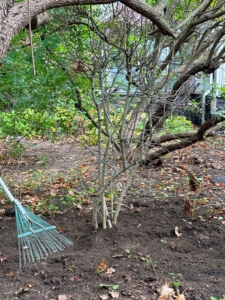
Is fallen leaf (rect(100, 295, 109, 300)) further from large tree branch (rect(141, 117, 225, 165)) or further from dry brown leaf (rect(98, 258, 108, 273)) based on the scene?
large tree branch (rect(141, 117, 225, 165))

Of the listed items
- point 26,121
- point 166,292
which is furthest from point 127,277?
point 26,121

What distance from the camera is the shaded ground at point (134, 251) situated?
9.41 ft

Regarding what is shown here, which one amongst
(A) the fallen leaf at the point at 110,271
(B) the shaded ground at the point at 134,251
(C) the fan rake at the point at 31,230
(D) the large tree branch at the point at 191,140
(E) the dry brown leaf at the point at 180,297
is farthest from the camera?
(D) the large tree branch at the point at 191,140

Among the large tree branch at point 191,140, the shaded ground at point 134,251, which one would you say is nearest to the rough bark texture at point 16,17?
the shaded ground at point 134,251

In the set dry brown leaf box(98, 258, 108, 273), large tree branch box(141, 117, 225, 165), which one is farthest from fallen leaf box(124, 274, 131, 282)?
large tree branch box(141, 117, 225, 165)

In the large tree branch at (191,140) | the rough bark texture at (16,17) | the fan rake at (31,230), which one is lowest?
the fan rake at (31,230)

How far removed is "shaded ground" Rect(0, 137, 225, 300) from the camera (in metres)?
2.87

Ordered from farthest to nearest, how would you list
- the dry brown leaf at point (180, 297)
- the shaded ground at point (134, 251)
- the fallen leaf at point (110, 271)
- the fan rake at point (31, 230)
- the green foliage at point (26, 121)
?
the green foliage at point (26, 121) < the fallen leaf at point (110, 271) < the shaded ground at point (134, 251) < the dry brown leaf at point (180, 297) < the fan rake at point (31, 230)

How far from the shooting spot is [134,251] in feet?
11.1

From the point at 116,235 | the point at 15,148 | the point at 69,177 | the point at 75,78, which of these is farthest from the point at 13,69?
the point at 69,177

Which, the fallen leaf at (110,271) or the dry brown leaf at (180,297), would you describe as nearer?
the dry brown leaf at (180,297)

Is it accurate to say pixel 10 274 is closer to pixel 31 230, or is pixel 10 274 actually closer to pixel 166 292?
pixel 31 230

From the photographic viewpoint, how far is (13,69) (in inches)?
142

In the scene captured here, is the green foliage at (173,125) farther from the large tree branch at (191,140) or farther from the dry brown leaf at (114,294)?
the dry brown leaf at (114,294)
